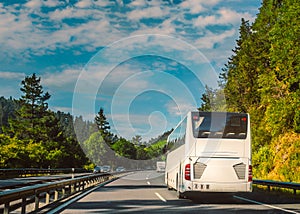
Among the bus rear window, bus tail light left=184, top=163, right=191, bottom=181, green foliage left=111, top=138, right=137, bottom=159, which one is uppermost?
green foliage left=111, top=138, right=137, bottom=159

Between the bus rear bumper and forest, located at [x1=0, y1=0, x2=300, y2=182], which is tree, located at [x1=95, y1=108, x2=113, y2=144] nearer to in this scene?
forest, located at [x1=0, y1=0, x2=300, y2=182]

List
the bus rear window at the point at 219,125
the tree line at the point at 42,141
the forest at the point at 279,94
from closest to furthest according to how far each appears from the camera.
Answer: the bus rear window at the point at 219,125 → the forest at the point at 279,94 → the tree line at the point at 42,141

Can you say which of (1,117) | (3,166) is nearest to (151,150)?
(1,117)

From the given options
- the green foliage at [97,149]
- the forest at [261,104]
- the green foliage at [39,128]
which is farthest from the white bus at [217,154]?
the green foliage at [97,149]

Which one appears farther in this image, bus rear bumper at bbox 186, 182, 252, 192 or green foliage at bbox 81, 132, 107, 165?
green foliage at bbox 81, 132, 107, 165

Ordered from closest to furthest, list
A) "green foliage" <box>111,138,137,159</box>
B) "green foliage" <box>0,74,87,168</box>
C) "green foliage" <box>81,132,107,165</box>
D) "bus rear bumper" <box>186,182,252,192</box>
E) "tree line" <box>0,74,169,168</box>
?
"bus rear bumper" <box>186,182,252,192</box>, "tree line" <box>0,74,169,168</box>, "green foliage" <box>0,74,87,168</box>, "green foliage" <box>81,132,107,165</box>, "green foliage" <box>111,138,137,159</box>

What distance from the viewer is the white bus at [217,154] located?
629 inches

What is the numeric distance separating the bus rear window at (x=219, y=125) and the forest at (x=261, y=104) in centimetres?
1292

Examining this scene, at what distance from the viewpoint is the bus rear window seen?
16094mm

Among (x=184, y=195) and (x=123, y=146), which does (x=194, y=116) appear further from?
(x=123, y=146)

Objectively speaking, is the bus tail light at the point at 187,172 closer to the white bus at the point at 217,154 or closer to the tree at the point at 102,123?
the white bus at the point at 217,154

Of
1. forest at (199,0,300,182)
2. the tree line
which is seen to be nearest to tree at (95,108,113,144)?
the tree line

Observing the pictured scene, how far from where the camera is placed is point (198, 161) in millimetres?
16141

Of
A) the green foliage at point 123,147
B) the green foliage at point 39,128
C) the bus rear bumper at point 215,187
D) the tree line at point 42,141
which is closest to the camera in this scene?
the bus rear bumper at point 215,187
